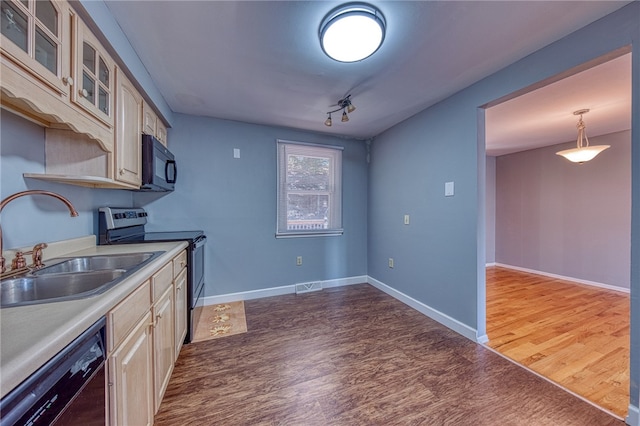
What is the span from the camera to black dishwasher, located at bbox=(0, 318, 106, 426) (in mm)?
524

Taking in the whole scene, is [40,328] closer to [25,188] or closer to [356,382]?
[25,188]

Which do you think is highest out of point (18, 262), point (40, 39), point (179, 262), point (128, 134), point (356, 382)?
point (40, 39)

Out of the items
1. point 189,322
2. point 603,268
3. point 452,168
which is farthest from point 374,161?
point 603,268

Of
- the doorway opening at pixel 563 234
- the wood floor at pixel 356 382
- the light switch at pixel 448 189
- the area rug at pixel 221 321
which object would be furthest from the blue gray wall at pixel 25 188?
the doorway opening at pixel 563 234

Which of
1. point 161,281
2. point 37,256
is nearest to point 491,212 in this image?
point 161,281

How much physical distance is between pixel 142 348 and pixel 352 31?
1.99 meters

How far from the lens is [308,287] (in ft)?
11.3

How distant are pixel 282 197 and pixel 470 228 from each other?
2182mm

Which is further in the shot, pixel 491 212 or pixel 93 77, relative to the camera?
pixel 491 212

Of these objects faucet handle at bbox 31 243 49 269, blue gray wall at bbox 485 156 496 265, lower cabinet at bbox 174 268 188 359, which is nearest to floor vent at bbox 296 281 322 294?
lower cabinet at bbox 174 268 188 359

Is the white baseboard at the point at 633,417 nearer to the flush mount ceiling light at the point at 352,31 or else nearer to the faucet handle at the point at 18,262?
the flush mount ceiling light at the point at 352,31

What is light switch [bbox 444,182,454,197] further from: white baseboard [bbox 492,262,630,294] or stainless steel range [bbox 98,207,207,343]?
white baseboard [bbox 492,262,630,294]

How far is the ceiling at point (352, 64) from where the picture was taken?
140 centimetres

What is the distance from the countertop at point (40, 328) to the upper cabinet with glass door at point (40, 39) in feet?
2.94
